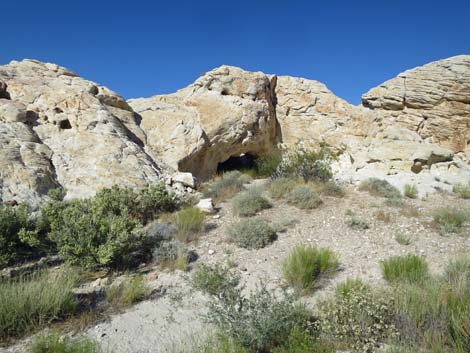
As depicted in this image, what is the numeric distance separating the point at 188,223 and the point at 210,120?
6141mm

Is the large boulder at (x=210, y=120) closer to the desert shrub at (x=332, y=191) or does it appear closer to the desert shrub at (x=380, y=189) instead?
the desert shrub at (x=332, y=191)

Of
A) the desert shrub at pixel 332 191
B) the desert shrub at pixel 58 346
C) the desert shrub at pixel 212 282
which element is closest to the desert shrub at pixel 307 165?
the desert shrub at pixel 332 191

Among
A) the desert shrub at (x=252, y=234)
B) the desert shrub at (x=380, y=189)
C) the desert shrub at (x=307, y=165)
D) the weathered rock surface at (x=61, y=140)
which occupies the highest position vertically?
the weathered rock surface at (x=61, y=140)

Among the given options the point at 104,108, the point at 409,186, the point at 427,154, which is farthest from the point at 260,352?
the point at 427,154

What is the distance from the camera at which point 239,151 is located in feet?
41.2

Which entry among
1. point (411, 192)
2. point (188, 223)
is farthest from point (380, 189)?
point (188, 223)

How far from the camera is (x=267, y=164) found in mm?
12625

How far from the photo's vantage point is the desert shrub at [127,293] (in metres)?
3.80

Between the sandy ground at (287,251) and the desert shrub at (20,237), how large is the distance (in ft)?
7.22

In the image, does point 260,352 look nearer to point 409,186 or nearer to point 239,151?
point 409,186

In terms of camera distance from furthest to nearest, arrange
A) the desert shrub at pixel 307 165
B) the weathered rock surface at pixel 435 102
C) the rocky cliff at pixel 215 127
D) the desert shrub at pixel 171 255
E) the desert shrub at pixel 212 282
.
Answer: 1. the weathered rock surface at pixel 435 102
2. the desert shrub at pixel 307 165
3. the rocky cliff at pixel 215 127
4. the desert shrub at pixel 171 255
5. the desert shrub at pixel 212 282

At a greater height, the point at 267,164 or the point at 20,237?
the point at 267,164

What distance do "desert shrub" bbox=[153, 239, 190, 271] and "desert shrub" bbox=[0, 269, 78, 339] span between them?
5.02ft

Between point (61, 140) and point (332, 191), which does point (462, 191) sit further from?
point (61, 140)
